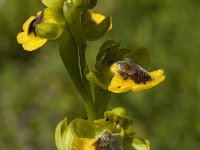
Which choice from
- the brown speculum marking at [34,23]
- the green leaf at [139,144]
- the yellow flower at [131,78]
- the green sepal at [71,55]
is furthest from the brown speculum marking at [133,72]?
the brown speculum marking at [34,23]

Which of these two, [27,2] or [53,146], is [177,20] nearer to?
[53,146]

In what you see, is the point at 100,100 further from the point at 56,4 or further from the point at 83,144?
the point at 56,4

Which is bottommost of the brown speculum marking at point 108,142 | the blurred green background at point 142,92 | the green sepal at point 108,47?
the blurred green background at point 142,92

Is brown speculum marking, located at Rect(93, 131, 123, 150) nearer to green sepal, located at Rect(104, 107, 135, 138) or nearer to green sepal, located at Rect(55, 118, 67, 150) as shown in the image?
green sepal, located at Rect(104, 107, 135, 138)

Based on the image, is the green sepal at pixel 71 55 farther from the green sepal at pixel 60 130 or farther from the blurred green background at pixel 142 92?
the blurred green background at pixel 142 92

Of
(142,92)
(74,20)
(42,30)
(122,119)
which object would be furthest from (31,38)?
(142,92)

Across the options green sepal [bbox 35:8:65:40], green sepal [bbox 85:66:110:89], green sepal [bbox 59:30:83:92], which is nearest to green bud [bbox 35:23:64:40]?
green sepal [bbox 35:8:65:40]
